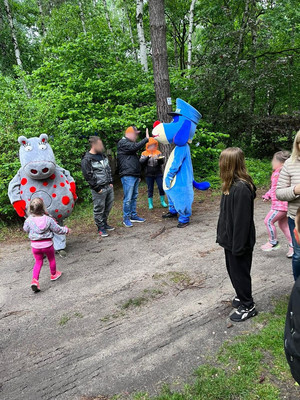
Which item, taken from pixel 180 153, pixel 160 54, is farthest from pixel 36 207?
pixel 160 54

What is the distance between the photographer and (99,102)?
30.5ft

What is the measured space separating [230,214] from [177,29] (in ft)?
58.2

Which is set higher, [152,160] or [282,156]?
[282,156]

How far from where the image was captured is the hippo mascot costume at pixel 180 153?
558 centimetres

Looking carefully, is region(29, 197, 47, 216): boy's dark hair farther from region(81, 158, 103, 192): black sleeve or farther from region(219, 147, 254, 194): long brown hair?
region(219, 147, 254, 194): long brown hair

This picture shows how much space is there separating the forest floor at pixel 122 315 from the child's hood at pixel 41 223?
83cm

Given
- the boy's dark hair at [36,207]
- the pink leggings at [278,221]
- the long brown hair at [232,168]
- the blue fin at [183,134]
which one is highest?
the blue fin at [183,134]

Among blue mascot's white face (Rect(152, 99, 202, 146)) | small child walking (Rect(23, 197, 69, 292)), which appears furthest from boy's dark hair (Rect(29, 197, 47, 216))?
blue mascot's white face (Rect(152, 99, 202, 146))

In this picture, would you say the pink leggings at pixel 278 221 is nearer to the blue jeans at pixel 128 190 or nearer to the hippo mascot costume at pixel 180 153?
the hippo mascot costume at pixel 180 153

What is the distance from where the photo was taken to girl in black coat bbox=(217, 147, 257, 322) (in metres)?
2.67

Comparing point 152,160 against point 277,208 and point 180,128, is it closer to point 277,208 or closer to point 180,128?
point 180,128

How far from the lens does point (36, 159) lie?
4.58 metres

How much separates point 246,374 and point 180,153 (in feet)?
13.1

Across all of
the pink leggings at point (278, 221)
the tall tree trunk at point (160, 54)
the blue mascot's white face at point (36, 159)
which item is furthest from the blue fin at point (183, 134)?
the blue mascot's white face at point (36, 159)
